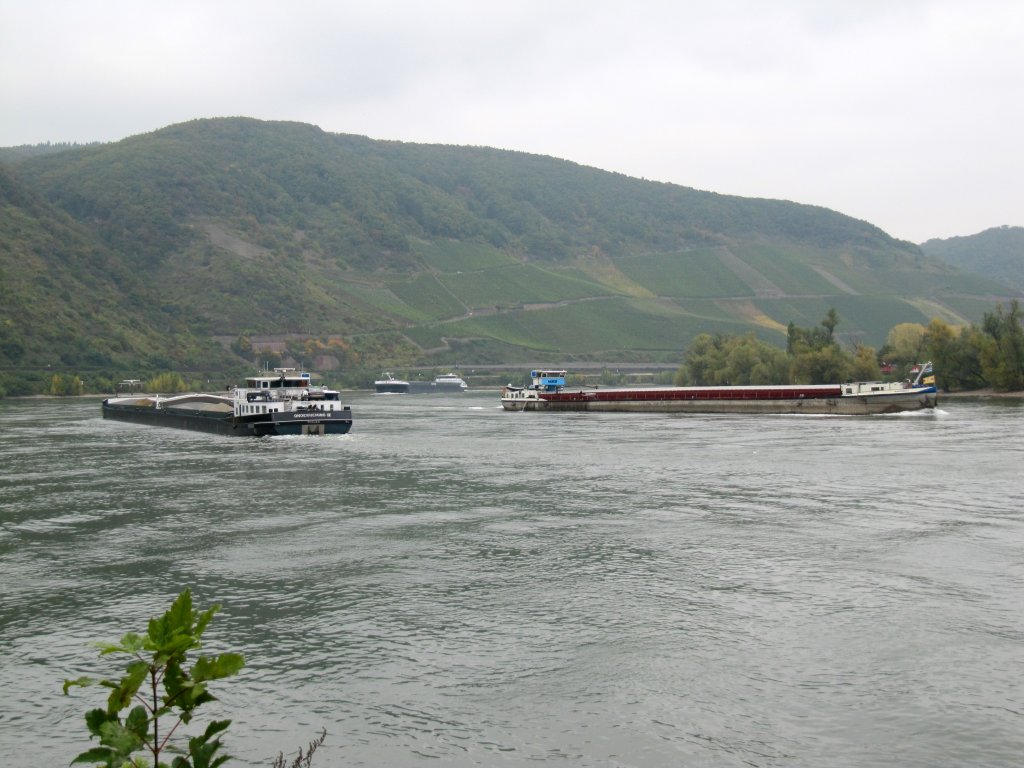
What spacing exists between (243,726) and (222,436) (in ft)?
217

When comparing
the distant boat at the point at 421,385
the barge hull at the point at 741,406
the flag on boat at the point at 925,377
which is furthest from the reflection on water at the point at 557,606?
the distant boat at the point at 421,385

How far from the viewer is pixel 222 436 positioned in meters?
78.2

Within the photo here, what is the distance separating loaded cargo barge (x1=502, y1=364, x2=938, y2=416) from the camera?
301 feet

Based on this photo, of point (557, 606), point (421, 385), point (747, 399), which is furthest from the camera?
point (421, 385)

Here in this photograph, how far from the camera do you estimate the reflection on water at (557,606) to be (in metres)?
14.8

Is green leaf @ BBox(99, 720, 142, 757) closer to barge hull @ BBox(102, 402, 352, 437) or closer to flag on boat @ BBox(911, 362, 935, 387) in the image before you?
barge hull @ BBox(102, 402, 352, 437)

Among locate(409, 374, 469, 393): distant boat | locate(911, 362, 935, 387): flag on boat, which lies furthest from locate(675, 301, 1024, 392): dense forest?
locate(409, 374, 469, 393): distant boat

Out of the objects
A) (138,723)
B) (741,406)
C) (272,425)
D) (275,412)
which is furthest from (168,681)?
(741,406)

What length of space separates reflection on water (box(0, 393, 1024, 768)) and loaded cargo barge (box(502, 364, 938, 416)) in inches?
1772

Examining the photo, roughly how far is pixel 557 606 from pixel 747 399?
84.7 meters

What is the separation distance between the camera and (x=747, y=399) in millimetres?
102625

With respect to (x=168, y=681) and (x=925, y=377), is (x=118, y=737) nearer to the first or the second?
(x=168, y=681)

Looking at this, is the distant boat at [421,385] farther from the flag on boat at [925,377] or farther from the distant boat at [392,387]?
the flag on boat at [925,377]

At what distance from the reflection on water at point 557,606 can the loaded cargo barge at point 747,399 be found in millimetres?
44997
